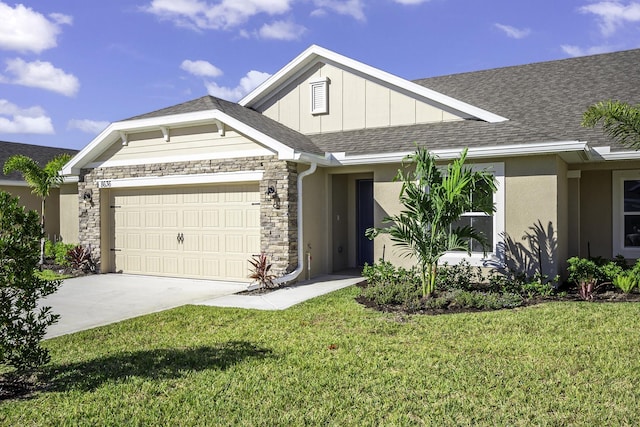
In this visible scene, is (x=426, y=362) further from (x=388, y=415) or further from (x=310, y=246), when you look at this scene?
(x=310, y=246)

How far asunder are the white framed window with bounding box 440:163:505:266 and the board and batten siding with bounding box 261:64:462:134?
253 cm

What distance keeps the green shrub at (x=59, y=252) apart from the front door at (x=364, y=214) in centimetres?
812

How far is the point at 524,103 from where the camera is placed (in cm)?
1268

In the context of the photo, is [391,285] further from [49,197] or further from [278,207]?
[49,197]

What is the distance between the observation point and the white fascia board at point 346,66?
1153 centimetres

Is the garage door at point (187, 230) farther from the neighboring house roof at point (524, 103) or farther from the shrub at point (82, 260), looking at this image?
the neighboring house roof at point (524, 103)

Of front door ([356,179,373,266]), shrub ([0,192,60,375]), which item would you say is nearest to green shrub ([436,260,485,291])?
front door ([356,179,373,266])

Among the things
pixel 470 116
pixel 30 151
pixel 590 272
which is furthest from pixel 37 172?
pixel 590 272

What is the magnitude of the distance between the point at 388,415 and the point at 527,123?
31.4 ft

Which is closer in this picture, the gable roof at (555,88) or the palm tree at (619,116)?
the palm tree at (619,116)

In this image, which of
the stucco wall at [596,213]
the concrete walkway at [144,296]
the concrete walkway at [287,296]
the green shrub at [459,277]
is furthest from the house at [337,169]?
the concrete walkway at [144,296]

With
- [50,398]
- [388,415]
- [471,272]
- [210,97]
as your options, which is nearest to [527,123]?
[471,272]

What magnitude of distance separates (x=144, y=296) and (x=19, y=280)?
17.1ft

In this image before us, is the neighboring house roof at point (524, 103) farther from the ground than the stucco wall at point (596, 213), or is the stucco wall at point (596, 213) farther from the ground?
the neighboring house roof at point (524, 103)
